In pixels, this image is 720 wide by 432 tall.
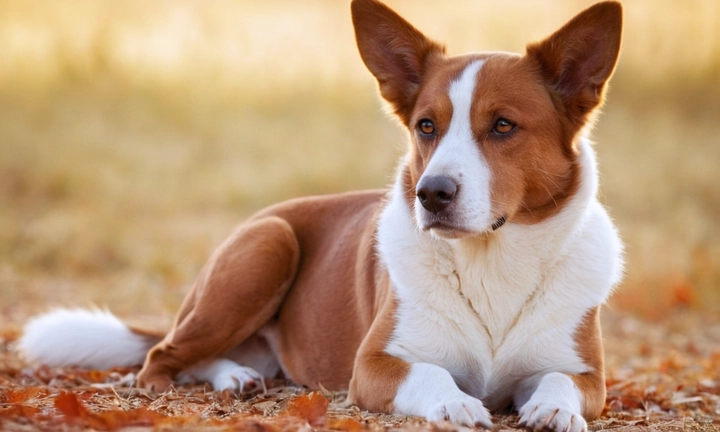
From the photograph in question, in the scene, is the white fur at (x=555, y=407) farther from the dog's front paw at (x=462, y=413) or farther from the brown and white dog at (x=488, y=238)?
the dog's front paw at (x=462, y=413)

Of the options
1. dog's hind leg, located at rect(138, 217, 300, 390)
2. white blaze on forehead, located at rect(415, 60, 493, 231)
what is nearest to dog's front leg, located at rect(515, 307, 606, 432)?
white blaze on forehead, located at rect(415, 60, 493, 231)

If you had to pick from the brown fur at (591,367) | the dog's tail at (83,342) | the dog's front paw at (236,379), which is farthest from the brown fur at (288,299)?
the brown fur at (591,367)

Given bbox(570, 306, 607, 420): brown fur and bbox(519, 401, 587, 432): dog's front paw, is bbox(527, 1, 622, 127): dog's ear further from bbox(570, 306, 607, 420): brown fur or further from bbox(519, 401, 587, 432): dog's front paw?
bbox(519, 401, 587, 432): dog's front paw

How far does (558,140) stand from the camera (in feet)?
14.1

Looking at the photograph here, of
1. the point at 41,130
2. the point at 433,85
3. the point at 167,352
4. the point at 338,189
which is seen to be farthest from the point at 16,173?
the point at 433,85

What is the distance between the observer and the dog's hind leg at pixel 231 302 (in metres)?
5.20

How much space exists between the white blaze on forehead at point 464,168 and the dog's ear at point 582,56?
0.46 m

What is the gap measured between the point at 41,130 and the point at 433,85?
11014 mm

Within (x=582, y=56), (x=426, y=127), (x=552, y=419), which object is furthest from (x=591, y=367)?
(x=582, y=56)

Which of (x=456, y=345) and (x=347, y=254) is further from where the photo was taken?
(x=347, y=254)

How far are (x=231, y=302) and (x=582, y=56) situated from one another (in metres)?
2.44

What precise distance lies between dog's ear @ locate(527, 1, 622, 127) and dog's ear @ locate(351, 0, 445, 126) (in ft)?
1.98

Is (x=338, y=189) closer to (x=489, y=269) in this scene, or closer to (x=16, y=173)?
(x=16, y=173)

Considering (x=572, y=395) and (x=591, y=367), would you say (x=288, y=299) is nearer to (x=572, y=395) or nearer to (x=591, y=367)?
(x=591, y=367)
